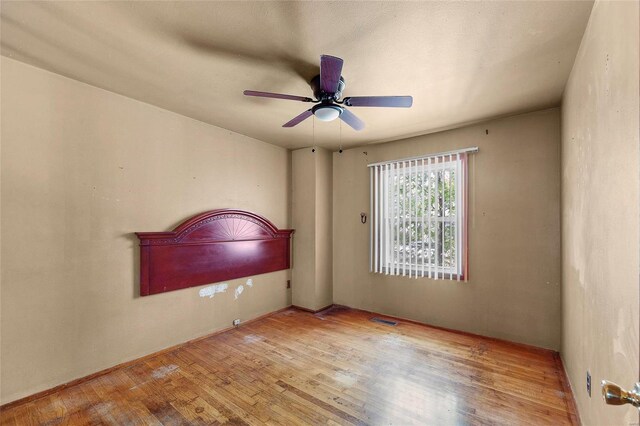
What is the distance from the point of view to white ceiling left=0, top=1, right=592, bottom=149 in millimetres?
1579

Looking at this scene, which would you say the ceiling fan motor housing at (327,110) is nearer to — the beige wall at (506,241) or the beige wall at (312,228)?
the beige wall at (506,241)

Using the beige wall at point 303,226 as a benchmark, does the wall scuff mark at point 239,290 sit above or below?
below

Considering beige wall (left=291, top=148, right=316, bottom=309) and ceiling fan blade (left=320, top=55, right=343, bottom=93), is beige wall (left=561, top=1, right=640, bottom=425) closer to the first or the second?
ceiling fan blade (left=320, top=55, right=343, bottom=93)

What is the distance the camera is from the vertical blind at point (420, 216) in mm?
3365

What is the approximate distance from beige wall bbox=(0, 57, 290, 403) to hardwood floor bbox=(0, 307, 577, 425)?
269mm

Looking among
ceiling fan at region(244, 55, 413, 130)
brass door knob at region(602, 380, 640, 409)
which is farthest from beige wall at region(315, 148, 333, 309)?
brass door knob at region(602, 380, 640, 409)

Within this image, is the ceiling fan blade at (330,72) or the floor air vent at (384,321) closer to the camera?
the ceiling fan blade at (330,72)

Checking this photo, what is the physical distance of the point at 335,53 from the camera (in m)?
1.95

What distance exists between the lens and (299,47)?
188 cm

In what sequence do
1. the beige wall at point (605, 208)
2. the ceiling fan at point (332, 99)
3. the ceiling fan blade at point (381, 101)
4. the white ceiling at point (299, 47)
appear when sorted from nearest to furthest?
the beige wall at point (605, 208)
the white ceiling at point (299, 47)
the ceiling fan at point (332, 99)
the ceiling fan blade at point (381, 101)

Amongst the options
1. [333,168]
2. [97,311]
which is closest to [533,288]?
[333,168]

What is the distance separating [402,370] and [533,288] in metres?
1.66

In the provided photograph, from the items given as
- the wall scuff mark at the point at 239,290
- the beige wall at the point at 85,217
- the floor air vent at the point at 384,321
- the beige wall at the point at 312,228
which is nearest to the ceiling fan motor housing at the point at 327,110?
the beige wall at the point at 85,217

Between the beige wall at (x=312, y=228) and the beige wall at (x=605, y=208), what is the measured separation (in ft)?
9.45
